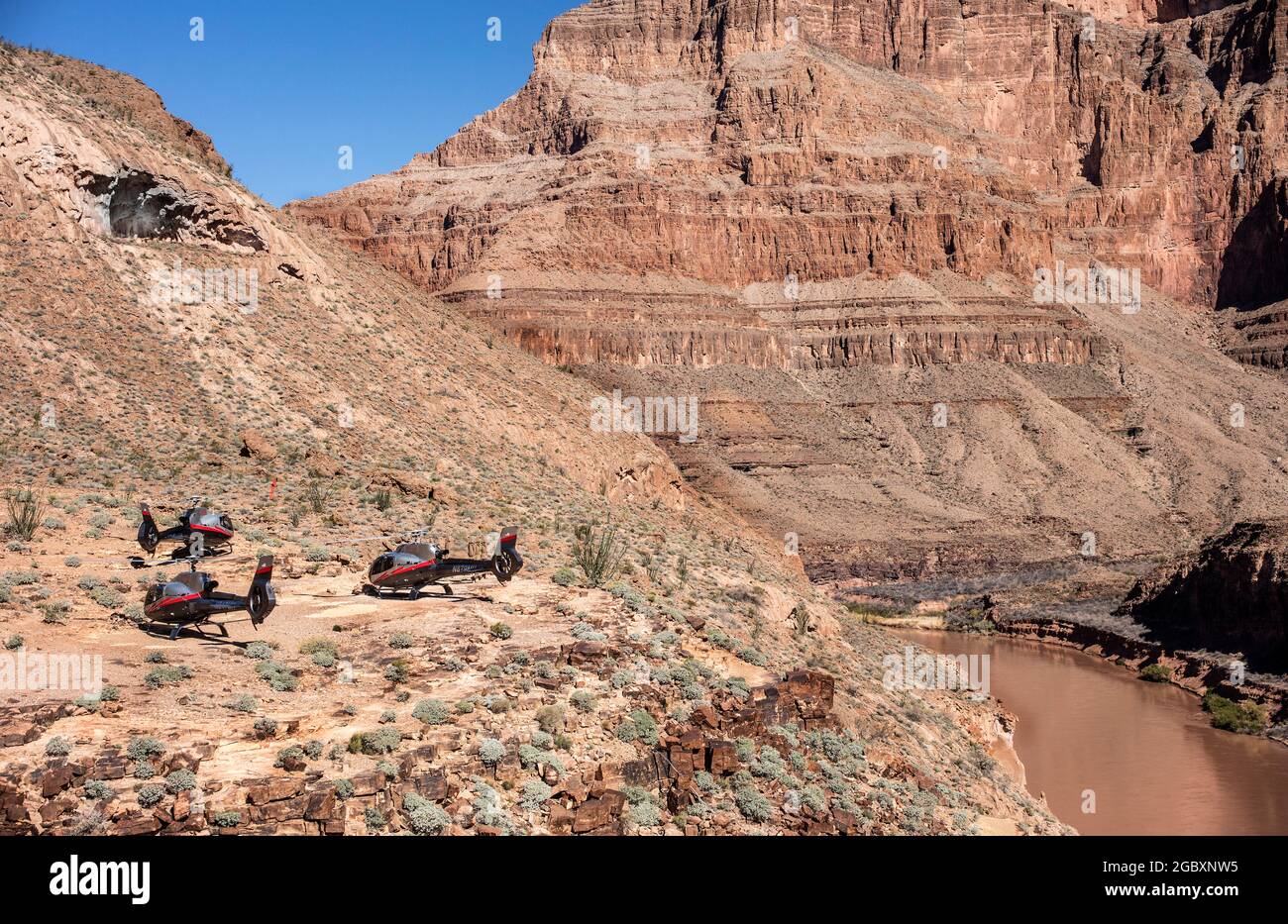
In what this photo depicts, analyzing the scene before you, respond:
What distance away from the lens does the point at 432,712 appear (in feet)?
46.4

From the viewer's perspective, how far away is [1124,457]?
10394 cm

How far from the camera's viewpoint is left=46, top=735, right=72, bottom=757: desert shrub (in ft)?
38.8

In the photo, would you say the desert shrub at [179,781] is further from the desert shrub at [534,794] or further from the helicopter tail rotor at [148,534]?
the helicopter tail rotor at [148,534]

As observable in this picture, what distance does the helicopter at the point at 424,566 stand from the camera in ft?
61.8

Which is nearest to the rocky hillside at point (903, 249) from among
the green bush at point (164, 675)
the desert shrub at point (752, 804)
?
the desert shrub at point (752, 804)

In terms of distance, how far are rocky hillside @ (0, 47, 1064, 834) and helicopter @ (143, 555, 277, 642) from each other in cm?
37

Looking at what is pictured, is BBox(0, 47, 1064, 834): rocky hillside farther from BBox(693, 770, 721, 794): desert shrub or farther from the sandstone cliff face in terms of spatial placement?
the sandstone cliff face

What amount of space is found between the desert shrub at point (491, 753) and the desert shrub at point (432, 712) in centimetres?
75

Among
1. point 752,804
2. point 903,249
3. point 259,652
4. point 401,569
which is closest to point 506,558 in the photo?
point 401,569

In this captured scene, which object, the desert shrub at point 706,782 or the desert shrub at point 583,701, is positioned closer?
the desert shrub at point 706,782

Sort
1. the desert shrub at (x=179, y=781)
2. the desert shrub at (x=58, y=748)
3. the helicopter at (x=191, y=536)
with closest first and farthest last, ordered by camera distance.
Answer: the desert shrub at (x=179, y=781), the desert shrub at (x=58, y=748), the helicopter at (x=191, y=536)

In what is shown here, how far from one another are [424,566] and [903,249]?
121444 millimetres

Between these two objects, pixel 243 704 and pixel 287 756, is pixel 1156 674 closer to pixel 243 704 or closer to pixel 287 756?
pixel 243 704

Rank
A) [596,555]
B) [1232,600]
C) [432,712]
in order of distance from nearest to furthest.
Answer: [432,712] → [596,555] → [1232,600]
